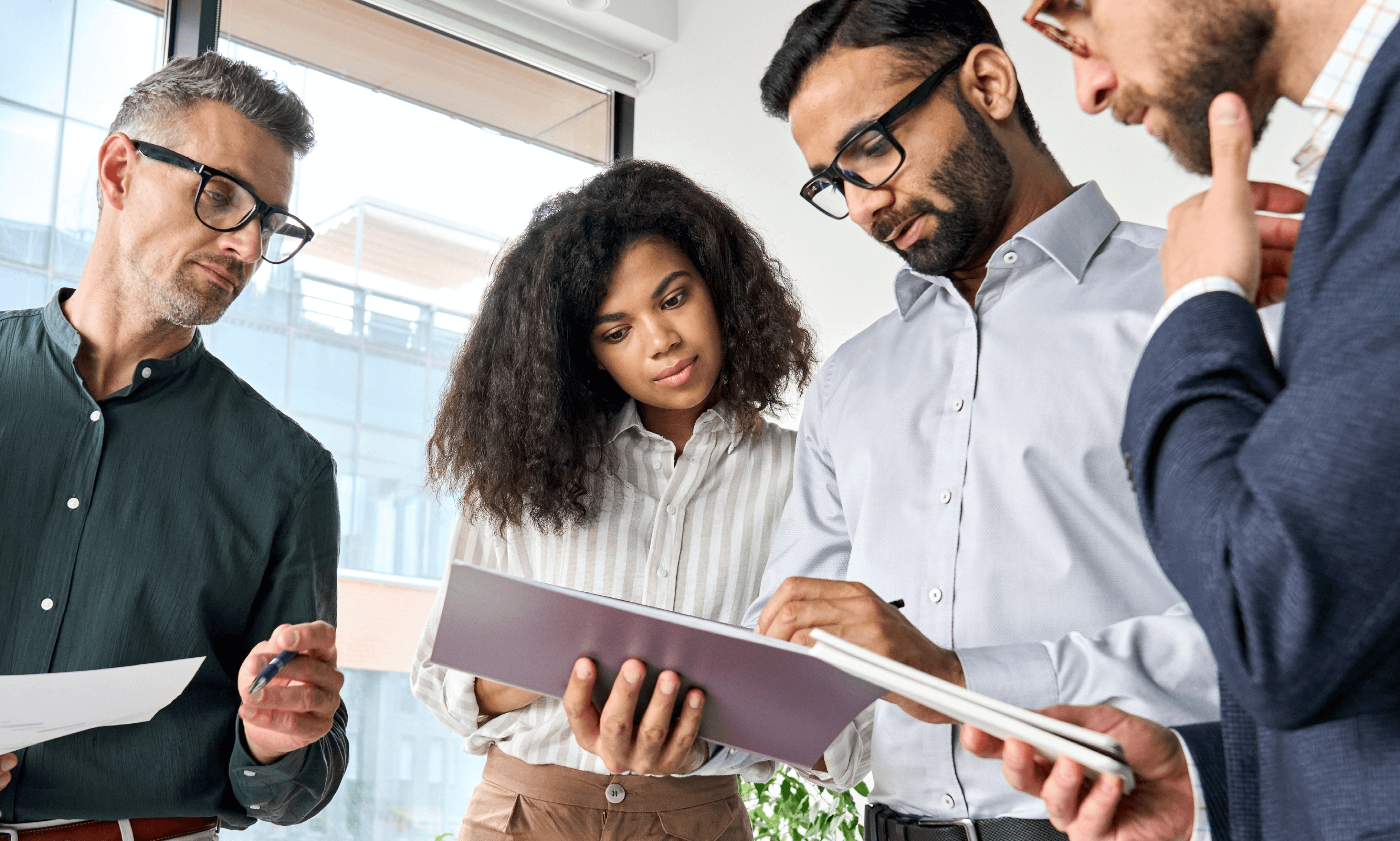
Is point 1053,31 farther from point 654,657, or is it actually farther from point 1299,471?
point 654,657

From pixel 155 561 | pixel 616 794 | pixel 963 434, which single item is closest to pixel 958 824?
pixel 963 434

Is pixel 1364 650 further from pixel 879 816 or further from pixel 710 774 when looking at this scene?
pixel 710 774

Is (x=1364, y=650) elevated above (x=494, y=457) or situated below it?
below

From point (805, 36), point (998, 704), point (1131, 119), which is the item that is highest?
point (805, 36)

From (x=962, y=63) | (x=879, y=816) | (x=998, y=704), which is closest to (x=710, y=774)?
(x=879, y=816)

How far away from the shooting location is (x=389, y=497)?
4.06m

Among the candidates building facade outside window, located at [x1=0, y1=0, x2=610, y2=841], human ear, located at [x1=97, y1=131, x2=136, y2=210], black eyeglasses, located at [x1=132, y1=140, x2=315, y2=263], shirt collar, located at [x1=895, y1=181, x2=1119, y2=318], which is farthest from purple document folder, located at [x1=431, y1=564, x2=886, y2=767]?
building facade outside window, located at [x1=0, y1=0, x2=610, y2=841]

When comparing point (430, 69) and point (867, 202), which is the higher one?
point (430, 69)

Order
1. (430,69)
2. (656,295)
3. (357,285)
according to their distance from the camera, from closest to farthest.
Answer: (656,295) < (357,285) < (430,69)

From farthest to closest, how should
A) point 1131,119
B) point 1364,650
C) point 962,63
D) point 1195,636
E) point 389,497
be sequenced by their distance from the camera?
point 389,497 < point 962,63 < point 1195,636 < point 1131,119 < point 1364,650

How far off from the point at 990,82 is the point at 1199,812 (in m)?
1.24

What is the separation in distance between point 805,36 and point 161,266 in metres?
1.20

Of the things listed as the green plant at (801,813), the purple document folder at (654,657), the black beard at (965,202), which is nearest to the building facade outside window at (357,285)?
the green plant at (801,813)

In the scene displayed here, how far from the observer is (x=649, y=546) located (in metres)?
2.07
